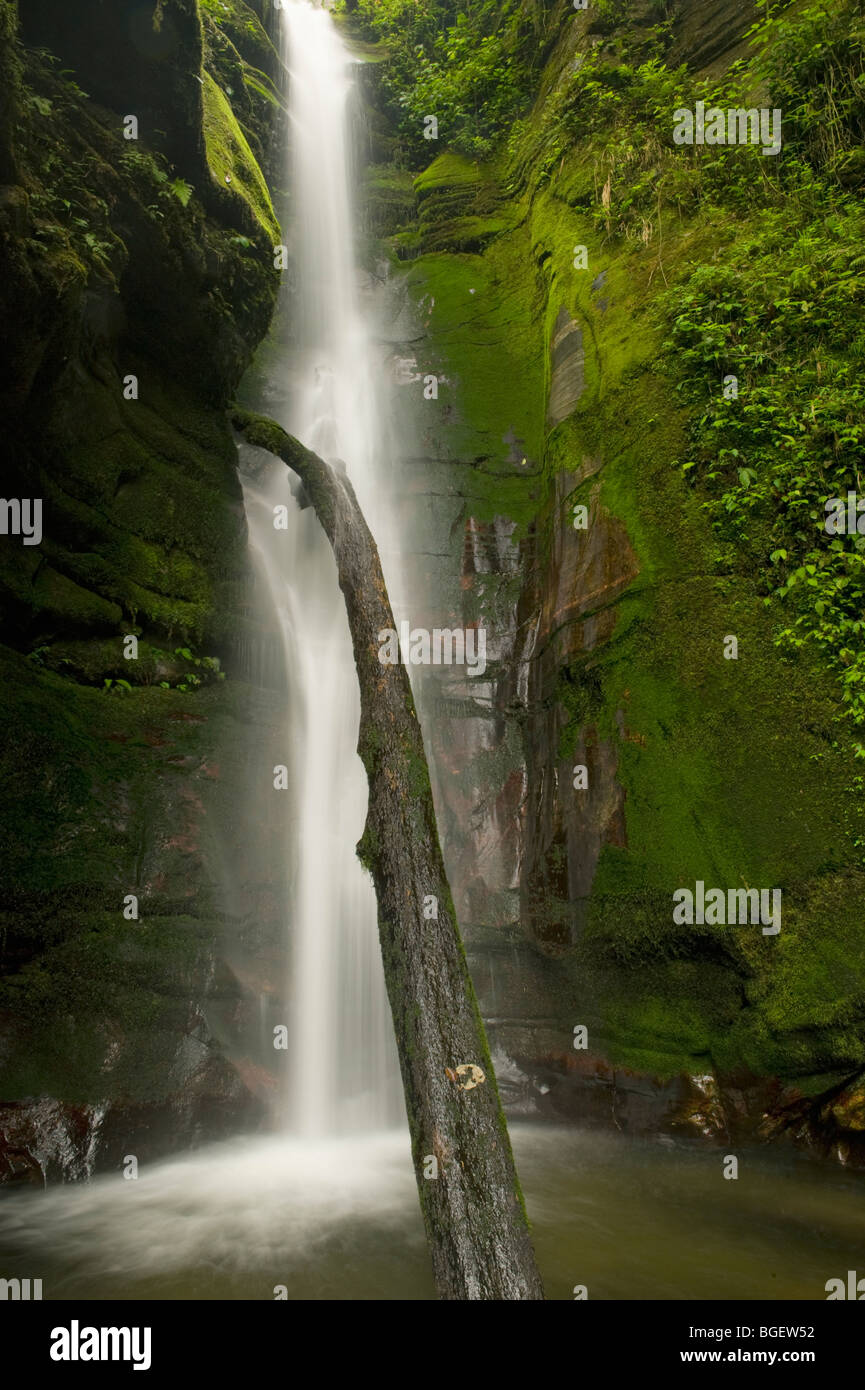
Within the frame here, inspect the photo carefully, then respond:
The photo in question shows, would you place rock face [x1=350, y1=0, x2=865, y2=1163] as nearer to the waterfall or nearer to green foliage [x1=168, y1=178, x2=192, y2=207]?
the waterfall

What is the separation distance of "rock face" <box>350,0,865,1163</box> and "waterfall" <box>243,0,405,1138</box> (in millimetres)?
979

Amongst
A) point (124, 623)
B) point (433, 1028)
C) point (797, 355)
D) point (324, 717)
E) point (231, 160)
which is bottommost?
point (433, 1028)

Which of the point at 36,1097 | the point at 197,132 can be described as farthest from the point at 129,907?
the point at 197,132

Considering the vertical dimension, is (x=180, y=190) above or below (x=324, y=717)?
above

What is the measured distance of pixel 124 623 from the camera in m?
6.84

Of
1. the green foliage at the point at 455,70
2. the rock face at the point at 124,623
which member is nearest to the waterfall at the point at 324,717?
the rock face at the point at 124,623

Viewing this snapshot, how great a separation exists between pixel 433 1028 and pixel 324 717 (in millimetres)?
5099

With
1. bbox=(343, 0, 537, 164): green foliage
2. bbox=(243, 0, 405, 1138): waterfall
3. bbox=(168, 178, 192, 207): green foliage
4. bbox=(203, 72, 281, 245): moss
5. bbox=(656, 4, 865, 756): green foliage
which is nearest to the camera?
bbox=(656, 4, 865, 756): green foliage

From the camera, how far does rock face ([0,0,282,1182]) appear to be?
535 centimetres

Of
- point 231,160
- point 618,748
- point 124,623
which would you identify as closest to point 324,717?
point 124,623

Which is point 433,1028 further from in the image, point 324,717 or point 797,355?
Answer: point 797,355

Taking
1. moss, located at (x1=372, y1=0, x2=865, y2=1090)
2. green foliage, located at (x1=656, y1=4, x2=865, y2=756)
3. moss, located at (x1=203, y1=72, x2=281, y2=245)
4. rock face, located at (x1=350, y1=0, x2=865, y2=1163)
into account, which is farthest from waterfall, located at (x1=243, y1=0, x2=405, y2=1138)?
green foliage, located at (x1=656, y1=4, x2=865, y2=756)

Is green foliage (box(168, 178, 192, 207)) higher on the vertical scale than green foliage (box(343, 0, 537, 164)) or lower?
lower
